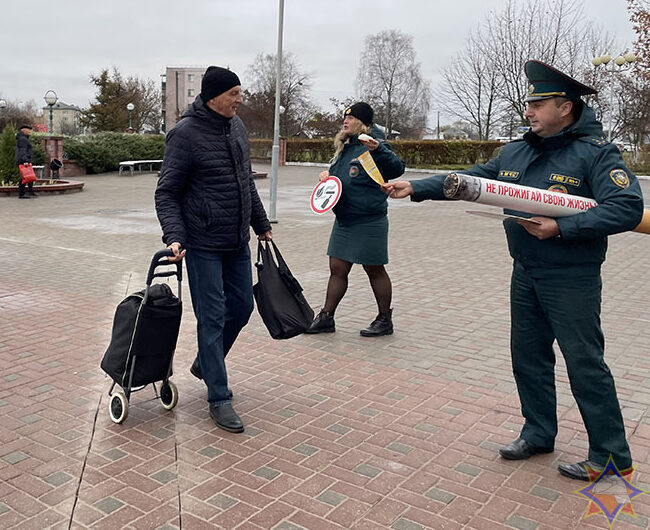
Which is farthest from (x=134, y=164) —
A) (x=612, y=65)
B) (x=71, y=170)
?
(x=612, y=65)

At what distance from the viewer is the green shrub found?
2827cm

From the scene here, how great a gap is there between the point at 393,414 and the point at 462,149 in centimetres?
3507

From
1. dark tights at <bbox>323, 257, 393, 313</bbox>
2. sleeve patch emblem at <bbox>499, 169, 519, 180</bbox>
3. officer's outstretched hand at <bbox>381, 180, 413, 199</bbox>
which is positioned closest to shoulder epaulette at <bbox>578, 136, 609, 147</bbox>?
sleeve patch emblem at <bbox>499, 169, 519, 180</bbox>

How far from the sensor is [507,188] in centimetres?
331

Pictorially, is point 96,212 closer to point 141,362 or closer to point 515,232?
point 141,362

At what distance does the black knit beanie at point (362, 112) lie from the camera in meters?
5.80

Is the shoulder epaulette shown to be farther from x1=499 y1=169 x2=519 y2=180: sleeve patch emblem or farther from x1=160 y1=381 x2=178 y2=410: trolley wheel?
x1=160 y1=381 x2=178 y2=410: trolley wheel

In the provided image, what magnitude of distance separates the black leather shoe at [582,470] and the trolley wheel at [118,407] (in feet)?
7.70

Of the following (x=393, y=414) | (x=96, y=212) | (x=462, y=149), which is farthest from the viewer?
(x=462, y=149)

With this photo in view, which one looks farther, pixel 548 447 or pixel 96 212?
pixel 96 212

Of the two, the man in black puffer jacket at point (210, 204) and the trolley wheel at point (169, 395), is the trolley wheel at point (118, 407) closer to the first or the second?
the trolley wheel at point (169, 395)

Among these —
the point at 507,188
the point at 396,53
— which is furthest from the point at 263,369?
the point at 396,53

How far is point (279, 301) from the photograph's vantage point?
4.71 metres
